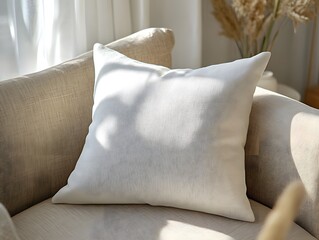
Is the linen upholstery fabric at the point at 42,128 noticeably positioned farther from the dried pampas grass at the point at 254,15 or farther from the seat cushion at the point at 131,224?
the dried pampas grass at the point at 254,15

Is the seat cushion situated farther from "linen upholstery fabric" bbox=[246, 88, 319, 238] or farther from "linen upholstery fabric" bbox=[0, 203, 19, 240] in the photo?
"linen upholstery fabric" bbox=[0, 203, 19, 240]

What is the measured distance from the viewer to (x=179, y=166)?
1231 millimetres

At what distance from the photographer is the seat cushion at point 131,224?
118 centimetres

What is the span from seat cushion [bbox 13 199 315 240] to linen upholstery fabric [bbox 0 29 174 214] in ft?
0.32

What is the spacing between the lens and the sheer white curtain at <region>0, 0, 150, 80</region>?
5.34ft

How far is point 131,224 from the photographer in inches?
47.9

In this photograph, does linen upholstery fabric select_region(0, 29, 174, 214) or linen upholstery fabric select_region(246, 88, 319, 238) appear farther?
linen upholstery fabric select_region(0, 29, 174, 214)

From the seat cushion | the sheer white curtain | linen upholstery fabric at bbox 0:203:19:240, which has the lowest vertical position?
the seat cushion

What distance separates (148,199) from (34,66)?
0.69 meters

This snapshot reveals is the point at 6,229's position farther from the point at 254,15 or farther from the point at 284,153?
the point at 254,15

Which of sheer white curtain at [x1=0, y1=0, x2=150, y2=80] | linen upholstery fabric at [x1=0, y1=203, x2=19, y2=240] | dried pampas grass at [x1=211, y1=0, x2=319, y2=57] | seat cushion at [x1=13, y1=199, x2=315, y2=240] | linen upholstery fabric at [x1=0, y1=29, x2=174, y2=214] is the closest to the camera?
linen upholstery fabric at [x1=0, y1=203, x2=19, y2=240]

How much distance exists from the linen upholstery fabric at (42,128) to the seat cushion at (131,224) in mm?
99

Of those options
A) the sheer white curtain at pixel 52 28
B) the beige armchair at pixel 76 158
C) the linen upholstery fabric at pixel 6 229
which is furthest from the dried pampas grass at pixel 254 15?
the linen upholstery fabric at pixel 6 229

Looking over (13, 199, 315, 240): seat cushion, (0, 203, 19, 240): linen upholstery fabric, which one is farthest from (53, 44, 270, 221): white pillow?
(0, 203, 19, 240): linen upholstery fabric
